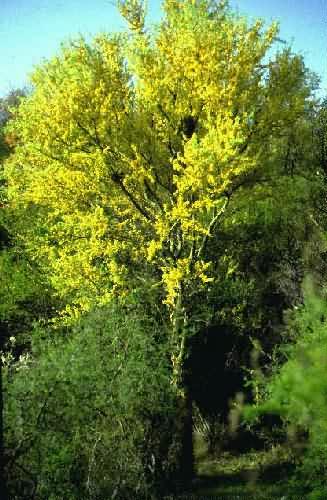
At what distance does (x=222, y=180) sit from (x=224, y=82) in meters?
2.52

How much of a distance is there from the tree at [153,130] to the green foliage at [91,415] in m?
3.89

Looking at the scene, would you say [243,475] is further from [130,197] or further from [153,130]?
[153,130]

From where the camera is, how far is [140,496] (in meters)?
7.50

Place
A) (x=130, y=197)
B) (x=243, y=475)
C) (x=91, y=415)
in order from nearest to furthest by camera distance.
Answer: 1. (x=91, y=415)
2. (x=243, y=475)
3. (x=130, y=197)

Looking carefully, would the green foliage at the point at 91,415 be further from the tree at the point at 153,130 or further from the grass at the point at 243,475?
the tree at the point at 153,130

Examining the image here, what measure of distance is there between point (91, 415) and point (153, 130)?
876cm

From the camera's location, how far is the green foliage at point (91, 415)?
240 inches

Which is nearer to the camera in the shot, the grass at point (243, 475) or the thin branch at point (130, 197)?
the grass at point (243, 475)

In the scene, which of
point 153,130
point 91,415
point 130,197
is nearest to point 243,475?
point 130,197

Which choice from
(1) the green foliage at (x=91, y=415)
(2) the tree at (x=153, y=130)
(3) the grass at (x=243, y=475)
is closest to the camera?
(1) the green foliage at (x=91, y=415)

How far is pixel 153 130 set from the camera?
1384 centimetres

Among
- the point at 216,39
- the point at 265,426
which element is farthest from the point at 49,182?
the point at 265,426

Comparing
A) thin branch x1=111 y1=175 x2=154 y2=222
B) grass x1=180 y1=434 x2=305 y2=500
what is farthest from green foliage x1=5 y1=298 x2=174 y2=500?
thin branch x1=111 y1=175 x2=154 y2=222

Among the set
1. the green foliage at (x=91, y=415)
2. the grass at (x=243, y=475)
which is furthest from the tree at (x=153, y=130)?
the green foliage at (x=91, y=415)
